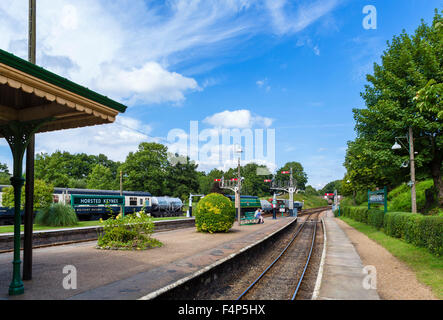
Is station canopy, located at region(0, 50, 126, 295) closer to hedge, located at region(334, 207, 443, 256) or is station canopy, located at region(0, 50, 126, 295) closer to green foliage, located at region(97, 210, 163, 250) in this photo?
green foliage, located at region(97, 210, 163, 250)

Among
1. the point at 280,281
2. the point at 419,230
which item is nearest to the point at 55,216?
the point at 280,281

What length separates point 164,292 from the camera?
6.39 metres

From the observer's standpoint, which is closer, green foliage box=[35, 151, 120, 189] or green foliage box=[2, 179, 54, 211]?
green foliage box=[2, 179, 54, 211]

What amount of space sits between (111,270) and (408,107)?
1804cm

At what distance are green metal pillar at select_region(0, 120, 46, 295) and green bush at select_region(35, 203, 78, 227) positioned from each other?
1346 cm

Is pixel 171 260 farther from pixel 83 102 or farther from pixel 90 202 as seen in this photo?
pixel 90 202

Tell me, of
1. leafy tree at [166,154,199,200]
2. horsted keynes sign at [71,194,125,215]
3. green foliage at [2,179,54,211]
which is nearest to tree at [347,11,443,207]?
Result: horsted keynes sign at [71,194,125,215]

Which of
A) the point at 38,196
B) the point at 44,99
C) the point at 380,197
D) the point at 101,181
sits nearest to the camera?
the point at 44,99

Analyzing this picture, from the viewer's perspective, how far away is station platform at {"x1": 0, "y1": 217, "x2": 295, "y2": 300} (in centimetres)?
646

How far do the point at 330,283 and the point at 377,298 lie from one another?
1.54m

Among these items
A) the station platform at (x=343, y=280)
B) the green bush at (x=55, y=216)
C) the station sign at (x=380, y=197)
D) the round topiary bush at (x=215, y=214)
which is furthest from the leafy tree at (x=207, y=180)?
the station platform at (x=343, y=280)

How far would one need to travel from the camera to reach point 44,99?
6520 millimetres

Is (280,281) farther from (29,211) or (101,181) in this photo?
(101,181)

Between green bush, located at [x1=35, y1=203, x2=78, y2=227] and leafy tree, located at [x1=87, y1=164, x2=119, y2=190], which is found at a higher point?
leafy tree, located at [x1=87, y1=164, x2=119, y2=190]
